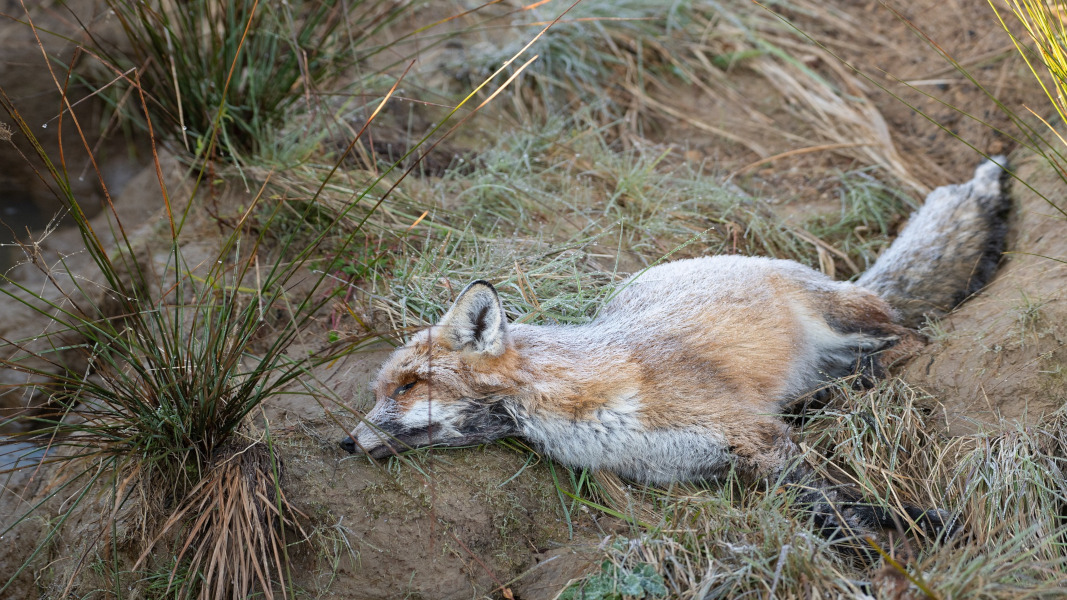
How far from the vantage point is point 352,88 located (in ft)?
18.8

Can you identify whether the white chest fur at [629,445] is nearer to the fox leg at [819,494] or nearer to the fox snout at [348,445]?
the fox leg at [819,494]

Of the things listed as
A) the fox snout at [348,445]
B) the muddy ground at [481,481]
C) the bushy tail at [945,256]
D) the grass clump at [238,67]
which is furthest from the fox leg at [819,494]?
the grass clump at [238,67]

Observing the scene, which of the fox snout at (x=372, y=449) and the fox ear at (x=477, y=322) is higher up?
the fox ear at (x=477, y=322)

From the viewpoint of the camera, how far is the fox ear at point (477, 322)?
3436mm

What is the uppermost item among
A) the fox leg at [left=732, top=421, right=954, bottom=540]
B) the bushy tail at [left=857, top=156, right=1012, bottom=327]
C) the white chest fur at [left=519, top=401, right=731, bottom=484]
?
the bushy tail at [left=857, top=156, right=1012, bottom=327]

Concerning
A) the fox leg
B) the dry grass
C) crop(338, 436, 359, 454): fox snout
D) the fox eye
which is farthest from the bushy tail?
the dry grass

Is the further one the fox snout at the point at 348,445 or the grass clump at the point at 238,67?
the grass clump at the point at 238,67

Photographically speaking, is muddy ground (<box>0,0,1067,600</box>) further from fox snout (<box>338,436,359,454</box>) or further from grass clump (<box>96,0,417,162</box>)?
grass clump (<box>96,0,417,162</box>)

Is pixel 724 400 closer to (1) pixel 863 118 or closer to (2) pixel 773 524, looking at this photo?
(2) pixel 773 524

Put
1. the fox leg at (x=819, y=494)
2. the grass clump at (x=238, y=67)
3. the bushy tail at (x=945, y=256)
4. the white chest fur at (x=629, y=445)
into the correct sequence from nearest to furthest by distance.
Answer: the fox leg at (x=819, y=494), the white chest fur at (x=629, y=445), the bushy tail at (x=945, y=256), the grass clump at (x=238, y=67)

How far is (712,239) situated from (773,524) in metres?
2.45

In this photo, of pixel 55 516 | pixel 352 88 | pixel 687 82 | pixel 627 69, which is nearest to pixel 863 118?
pixel 687 82

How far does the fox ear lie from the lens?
11.3 feet

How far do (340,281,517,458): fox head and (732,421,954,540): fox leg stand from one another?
1.17 m
